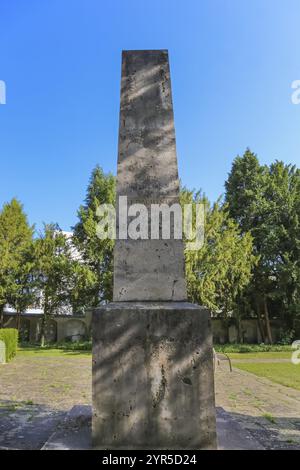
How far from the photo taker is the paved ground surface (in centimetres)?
411

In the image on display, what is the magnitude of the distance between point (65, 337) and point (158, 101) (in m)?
30.4

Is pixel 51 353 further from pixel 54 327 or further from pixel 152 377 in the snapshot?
pixel 152 377

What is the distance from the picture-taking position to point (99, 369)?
9.60 feet

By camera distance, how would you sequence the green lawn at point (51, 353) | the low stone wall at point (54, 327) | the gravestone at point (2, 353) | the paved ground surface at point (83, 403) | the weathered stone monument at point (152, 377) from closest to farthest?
the weathered stone monument at point (152, 377) → the paved ground surface at point (83, 403) → the gravestone at point (2, 353) → the green lawn at point (51, 353) → the low stone wall at point (54, 327)

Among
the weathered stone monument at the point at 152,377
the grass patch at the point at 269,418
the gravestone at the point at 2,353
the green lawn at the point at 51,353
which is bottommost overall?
the green lawn at the point at 51,353

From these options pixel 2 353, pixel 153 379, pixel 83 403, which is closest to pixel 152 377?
pixel 153 379

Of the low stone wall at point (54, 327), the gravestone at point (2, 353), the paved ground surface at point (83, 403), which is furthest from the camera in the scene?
the low stone wall at point (54, 327)

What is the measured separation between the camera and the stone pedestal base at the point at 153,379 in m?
2.85

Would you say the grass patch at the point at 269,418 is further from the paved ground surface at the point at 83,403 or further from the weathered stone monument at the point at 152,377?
the weathered stone monument at the point at 152,377

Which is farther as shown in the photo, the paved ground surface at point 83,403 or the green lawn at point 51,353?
Result: the green lawn at point 51,353

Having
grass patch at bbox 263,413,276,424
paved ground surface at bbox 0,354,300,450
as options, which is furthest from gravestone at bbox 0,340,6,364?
grass patch at bbox 263,413,276,424

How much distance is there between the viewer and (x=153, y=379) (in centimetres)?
291

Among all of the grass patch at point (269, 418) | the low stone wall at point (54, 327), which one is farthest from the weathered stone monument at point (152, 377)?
the low stone wall at point (54, 327)

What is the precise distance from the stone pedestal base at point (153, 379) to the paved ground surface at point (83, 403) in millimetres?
579
